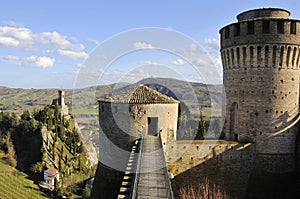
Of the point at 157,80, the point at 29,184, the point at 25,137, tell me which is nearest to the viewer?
the point at 157,80

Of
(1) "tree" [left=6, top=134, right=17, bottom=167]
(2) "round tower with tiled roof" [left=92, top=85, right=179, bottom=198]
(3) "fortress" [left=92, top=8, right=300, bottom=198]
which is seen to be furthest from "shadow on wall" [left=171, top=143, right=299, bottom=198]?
(1) "tree" [left=6, top=134, right=17, bottom=167]

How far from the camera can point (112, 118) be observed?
1633cm

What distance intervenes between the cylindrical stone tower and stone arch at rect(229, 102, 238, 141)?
1.50 feet

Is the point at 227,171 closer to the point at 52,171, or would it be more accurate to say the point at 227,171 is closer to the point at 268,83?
the point at 268,83

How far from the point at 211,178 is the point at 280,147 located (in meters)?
5.59

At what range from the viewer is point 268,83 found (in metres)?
16.9

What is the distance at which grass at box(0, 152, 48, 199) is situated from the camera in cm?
6056

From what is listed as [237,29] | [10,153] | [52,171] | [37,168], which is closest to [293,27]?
[237,29]

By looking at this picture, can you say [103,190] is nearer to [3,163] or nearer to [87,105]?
[87,105]

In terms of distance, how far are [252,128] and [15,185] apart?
226 feet

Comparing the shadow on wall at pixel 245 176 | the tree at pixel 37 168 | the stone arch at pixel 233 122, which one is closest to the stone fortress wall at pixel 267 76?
the stone arch at pixel 233 122

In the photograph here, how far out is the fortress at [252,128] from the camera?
53.2 ft

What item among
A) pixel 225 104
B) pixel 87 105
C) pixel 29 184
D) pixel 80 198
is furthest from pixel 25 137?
pixel 225 104

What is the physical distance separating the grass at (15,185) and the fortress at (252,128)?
54.4 metres
